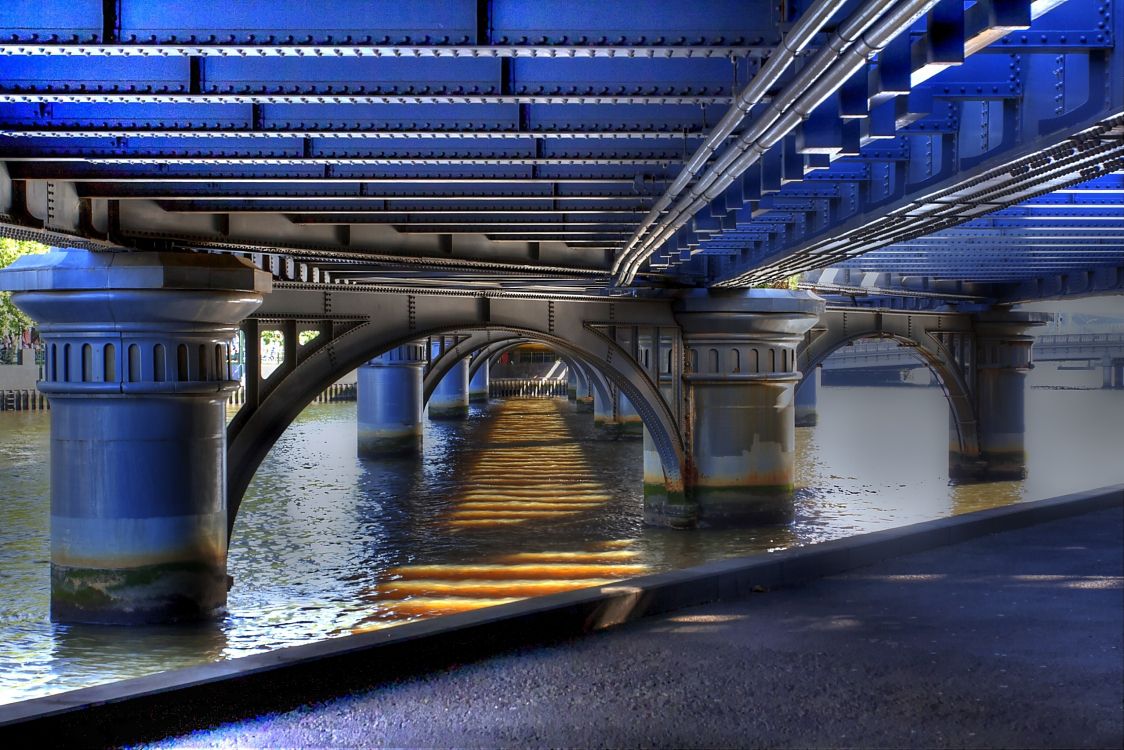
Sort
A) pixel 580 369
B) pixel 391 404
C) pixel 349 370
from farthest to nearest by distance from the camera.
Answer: pixel 580 369
pixel 391 404
pixel 349 370

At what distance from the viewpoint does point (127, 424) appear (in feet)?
42.6

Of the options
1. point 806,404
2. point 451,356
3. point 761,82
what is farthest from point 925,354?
point 761,82

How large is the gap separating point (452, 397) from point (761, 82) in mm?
49596

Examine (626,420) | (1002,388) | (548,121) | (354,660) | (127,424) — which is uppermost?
(548,121)

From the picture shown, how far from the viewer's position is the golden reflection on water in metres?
16.0

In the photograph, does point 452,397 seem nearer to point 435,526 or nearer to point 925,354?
point 925,354

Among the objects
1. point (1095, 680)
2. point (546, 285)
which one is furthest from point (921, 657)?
point (546, 285)

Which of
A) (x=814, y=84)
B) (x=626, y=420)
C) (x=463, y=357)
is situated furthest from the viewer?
(x=463, y=357)

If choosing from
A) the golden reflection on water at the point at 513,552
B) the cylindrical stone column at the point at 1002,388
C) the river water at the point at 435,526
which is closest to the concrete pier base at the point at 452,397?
the river water at the point at 435,526

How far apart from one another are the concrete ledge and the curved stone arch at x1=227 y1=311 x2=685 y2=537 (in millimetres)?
6940

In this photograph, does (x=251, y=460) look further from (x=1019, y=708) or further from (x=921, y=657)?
(x=1019, y=708)

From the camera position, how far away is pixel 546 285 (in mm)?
20766

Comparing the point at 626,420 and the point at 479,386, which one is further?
the point at 479,386

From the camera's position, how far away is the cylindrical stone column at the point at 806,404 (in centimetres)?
4944
